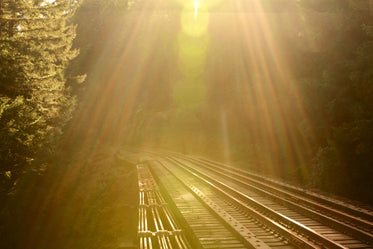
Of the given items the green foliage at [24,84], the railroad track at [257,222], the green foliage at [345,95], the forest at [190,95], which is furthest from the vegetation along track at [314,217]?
the green foliage at [24,84]

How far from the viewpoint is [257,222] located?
1052 cm

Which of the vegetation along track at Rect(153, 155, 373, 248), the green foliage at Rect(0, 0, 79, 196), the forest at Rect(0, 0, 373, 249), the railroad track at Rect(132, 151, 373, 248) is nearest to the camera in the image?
the railroad track at Rect(132, 151, 373, 248)

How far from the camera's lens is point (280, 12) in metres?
41.7

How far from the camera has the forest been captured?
48.7 feet

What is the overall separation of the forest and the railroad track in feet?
11.3

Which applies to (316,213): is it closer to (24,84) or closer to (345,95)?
(345,95)

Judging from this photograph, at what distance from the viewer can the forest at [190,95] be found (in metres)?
14.8

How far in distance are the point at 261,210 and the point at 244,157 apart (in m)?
19.6

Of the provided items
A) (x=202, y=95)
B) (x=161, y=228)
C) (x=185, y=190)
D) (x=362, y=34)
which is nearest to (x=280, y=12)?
(x=202, y=95)

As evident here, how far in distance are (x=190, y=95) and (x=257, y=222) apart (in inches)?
1593

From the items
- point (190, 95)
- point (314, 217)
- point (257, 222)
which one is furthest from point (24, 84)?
point (190, 95)

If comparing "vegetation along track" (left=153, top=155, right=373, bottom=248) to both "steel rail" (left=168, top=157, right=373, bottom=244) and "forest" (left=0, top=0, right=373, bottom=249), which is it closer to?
"steel rail" (left=168, top=157, right=373, bottom=244)

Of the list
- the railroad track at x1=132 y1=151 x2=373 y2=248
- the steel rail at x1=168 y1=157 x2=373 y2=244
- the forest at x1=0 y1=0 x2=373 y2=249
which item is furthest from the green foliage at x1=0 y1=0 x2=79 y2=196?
the steel rail at x1=168 y1=157 x2=373 y2=244

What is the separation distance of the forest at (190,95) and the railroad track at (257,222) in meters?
3.45
